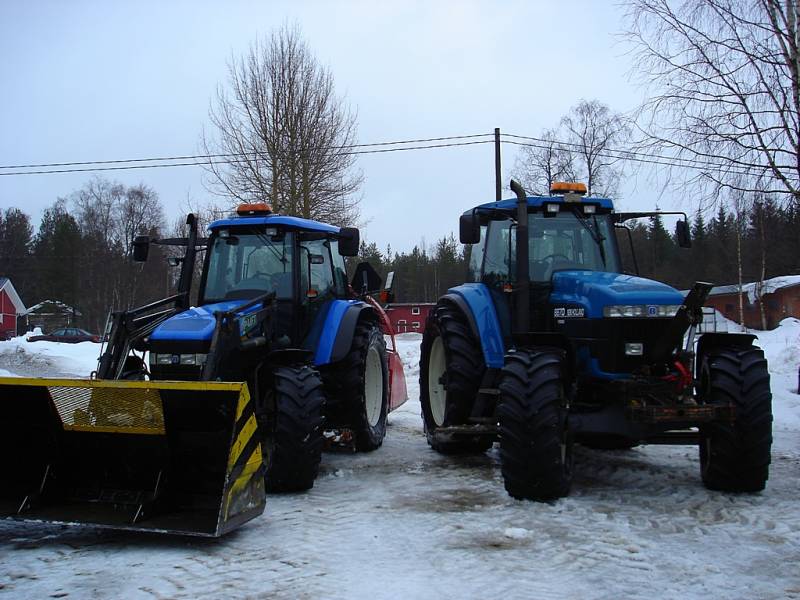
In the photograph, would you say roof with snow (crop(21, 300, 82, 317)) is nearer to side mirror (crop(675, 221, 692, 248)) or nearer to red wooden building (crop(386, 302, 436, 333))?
red wooden building (crop(386, 302, 436, 333))

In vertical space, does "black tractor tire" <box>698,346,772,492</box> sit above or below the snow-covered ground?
above

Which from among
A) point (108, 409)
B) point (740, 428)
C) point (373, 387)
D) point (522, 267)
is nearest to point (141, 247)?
point (108, 409)

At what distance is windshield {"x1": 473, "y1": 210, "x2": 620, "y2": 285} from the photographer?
6957 mm

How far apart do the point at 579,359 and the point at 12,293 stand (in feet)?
179

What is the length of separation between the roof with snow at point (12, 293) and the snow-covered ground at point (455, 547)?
50.9 metres

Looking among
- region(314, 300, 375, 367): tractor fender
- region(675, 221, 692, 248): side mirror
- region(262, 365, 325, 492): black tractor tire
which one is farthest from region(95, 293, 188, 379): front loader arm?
region(675, 221, 692, 248): side mirror

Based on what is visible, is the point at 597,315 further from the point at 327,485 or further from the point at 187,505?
the point at 187,505

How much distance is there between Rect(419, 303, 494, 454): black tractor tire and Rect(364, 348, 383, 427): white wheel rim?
2.04ft

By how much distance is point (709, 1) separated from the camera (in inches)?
442

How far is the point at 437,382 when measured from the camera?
27.5ft

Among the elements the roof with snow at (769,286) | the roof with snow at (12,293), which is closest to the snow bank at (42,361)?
the roof with snow at (12,293)

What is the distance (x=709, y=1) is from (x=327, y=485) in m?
9.34

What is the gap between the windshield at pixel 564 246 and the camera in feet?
22.8

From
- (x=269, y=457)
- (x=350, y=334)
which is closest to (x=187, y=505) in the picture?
(x=269, y=457)
